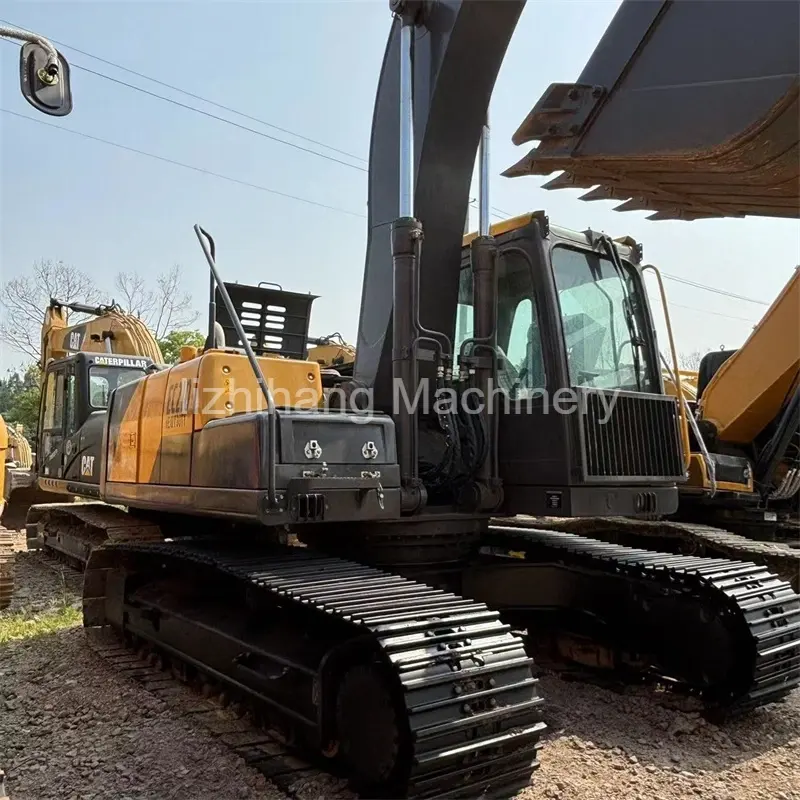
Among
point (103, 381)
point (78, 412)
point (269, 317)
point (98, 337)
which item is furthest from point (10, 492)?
point (269, 317)

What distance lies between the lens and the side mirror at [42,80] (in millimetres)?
3283

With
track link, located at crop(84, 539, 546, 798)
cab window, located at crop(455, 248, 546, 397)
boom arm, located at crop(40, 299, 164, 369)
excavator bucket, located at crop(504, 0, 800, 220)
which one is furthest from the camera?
boom arm, located at crop(40, 299, 164, 369)

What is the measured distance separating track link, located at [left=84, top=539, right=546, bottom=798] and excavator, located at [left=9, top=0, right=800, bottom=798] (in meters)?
0.02

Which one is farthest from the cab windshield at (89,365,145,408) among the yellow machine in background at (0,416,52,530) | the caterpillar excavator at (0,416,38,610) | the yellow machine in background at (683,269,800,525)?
the yellow machine in background at (683,269,800,525)

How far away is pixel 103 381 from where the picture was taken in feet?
29.1

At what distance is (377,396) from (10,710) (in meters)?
2.67

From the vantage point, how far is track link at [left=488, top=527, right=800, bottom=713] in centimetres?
412

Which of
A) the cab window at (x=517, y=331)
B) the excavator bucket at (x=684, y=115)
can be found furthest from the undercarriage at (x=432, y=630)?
the excavator bucket at (x=684, y=115)

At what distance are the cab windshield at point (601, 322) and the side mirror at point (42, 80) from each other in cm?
267

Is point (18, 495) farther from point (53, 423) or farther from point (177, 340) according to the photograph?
point (177, 340)

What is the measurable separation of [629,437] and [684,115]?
2.79 m

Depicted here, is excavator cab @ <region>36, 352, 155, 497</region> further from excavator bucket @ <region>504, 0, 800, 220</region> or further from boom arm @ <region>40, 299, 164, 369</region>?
excavator bucket @ <region>504, 0, 800, 220</region>

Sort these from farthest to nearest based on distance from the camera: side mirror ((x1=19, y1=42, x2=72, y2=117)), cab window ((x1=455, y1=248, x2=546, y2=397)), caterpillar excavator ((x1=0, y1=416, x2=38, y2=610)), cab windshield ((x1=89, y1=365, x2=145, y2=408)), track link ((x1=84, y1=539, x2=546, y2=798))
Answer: cab windshield ((x1=89, y1=365, x2=145, y2=408)) → caterpillar excavator ((x1=0, y1=416, x2=38, y2=610)) → cab window ((x1=455, y1=248, x2=546, y2=397)) → side mirror ((x1=19, y1=42, x2=72, y2=117)) → track link ((x1=84, y1=539, x2=546, y2=798))

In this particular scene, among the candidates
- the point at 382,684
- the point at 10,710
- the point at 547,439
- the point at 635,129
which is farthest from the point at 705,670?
the point at 10,710
